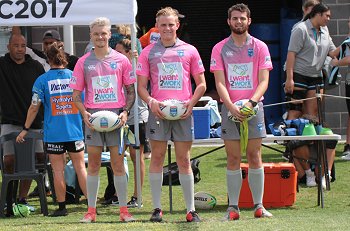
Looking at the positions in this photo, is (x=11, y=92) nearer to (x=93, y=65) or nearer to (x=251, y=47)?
(x=93, y=65)

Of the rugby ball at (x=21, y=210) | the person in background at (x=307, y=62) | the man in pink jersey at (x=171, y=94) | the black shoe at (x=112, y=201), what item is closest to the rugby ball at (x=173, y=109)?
the man in pink jersey at (x=171, y=94)

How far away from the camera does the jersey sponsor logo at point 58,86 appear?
1097cm

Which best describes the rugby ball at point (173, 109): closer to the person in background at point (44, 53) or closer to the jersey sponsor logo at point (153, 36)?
the person in background at point (44, 53)

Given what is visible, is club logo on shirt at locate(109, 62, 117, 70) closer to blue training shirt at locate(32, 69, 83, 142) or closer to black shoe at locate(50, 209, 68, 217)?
blue training shirt at locate(32, 69, 83, 142)

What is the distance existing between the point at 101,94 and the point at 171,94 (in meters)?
0.66

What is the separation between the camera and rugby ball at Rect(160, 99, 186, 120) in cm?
997

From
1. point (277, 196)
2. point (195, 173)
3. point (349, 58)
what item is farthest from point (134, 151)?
point (349, 58)

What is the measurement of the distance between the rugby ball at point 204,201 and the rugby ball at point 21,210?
5.82 feet

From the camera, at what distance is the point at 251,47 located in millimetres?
10273

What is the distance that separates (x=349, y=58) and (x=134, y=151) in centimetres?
339

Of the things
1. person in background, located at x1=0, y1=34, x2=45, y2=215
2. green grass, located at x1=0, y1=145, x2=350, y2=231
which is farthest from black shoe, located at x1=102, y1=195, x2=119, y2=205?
person in background, located at x1=0, y1=34, x2=45, y2=215

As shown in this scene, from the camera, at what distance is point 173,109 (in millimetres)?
9969

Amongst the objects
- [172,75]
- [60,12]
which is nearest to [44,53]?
[60,12]

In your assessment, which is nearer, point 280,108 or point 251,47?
point 251,47
